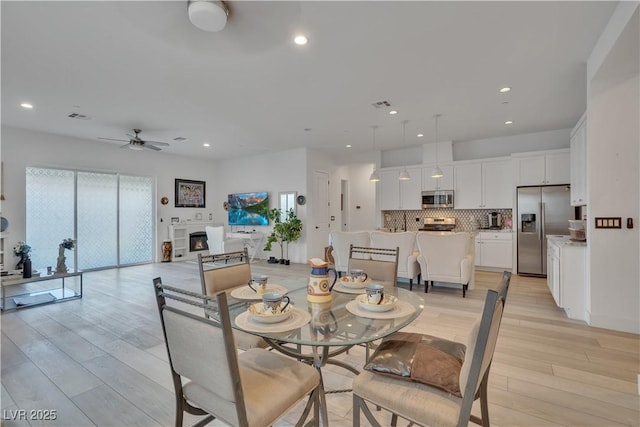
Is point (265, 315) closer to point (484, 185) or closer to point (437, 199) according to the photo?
point (437, 199)

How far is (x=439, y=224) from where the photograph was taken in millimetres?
7059

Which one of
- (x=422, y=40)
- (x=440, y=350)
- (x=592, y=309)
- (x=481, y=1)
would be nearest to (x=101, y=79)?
(x=422, y=40)

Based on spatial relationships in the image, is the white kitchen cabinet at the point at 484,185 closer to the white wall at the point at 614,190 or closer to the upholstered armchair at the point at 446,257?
the upholstered armchair at the point at 446,257

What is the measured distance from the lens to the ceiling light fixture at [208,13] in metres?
2.08

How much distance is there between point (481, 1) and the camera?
2291 millimetres

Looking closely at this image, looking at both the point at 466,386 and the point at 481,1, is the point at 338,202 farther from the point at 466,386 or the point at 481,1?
the point at 466,386

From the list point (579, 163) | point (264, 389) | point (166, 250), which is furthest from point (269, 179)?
point (264, 389)

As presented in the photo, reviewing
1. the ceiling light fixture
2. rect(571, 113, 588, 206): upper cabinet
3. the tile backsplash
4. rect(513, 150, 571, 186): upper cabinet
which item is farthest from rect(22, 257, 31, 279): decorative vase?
rect(513, 150, 571, 186): upper cabinet

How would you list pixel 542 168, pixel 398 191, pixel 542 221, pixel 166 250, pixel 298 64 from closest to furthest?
pixel 298 64
pixel 542 221
pixel 542 168
pixel 398 191
pixel 166 250

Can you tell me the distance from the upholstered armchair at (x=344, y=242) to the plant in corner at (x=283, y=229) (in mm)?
2162

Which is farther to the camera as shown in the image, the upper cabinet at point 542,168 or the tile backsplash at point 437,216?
the tile backsplash at point 437,216

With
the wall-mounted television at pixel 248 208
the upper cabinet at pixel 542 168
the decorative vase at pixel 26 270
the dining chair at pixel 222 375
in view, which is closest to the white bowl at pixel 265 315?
the dining chair at pixel 222 375

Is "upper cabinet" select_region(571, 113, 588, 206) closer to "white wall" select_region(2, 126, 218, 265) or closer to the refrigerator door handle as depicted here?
the refrigerator door handle

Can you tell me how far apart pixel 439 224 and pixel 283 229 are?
3732 millimetres
